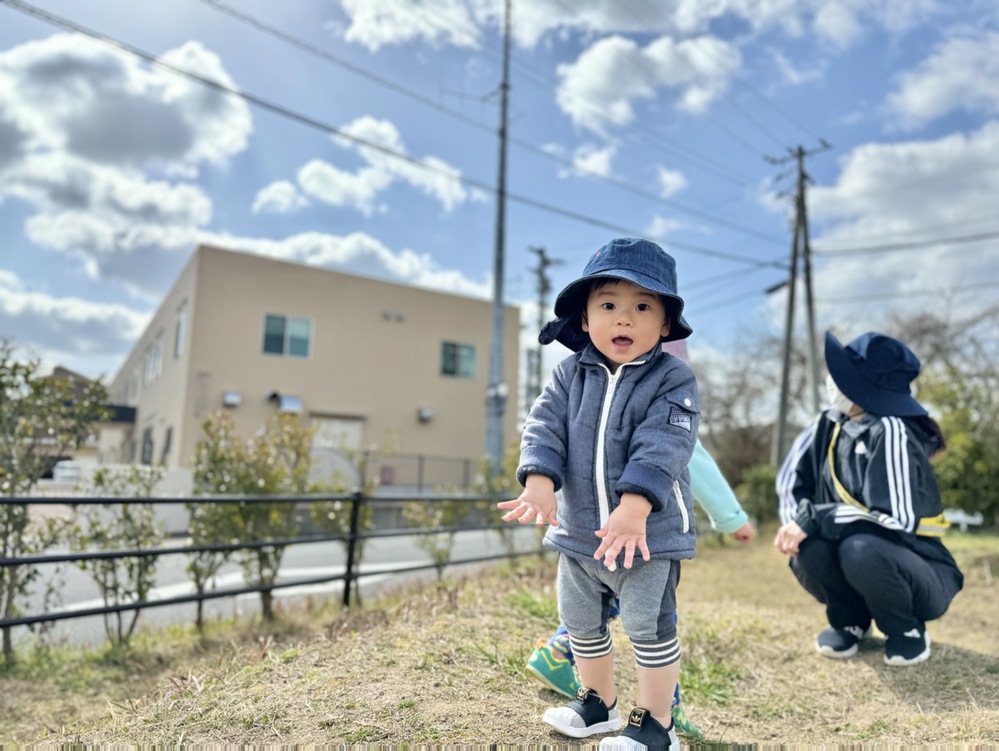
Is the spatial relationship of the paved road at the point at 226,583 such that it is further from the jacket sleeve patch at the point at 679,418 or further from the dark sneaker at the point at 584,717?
the jacket sleeve patch at the point at 679,418

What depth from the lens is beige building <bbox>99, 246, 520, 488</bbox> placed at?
19031 mm

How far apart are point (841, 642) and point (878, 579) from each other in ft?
1.99

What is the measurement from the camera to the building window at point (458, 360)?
75.6ft

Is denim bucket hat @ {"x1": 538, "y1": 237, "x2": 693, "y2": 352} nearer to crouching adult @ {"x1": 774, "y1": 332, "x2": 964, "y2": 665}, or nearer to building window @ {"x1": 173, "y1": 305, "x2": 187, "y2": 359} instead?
crouching adult @ {"x1": 774, "y1": 332, "x2": 964, "y2": 665}

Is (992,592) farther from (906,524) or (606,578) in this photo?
(606,578)

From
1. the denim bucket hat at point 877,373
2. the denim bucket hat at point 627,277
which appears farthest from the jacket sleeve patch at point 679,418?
the denim bucket hat at point 877,373

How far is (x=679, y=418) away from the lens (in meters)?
2.15

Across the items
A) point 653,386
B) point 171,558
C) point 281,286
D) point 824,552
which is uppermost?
point 281,286

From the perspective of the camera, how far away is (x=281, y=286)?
20.2 m

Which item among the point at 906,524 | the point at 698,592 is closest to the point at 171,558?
the point at 698,592

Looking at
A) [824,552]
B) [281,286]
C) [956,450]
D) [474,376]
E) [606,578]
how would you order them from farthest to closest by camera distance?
[474,376], [281,286], [956,450], [824,552], [606,578]

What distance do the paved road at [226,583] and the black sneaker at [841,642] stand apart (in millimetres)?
3846

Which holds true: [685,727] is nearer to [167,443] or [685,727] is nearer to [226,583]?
[226,583]

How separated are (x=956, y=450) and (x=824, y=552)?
9376 millimetres
